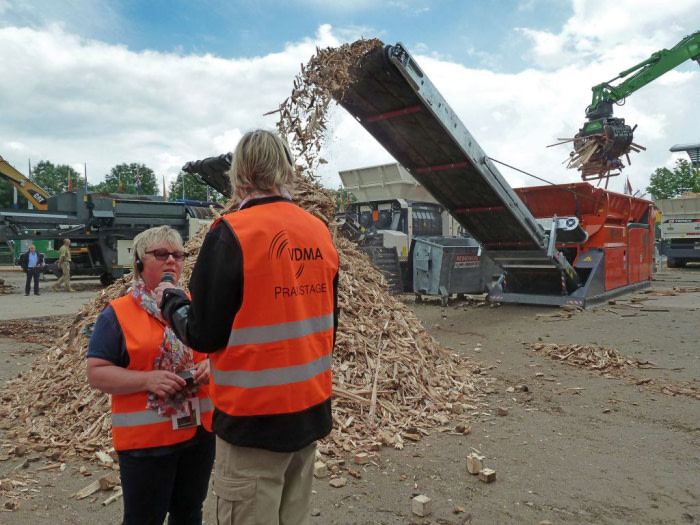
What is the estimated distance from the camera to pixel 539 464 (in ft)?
11.7

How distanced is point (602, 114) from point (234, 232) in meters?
15.6

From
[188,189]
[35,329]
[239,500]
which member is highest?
[188,189]

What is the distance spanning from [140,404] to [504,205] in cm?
756

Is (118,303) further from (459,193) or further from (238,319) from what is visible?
(459,193)

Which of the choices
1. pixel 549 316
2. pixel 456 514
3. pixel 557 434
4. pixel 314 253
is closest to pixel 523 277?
pixel 549 316

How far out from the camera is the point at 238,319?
159 centimetres

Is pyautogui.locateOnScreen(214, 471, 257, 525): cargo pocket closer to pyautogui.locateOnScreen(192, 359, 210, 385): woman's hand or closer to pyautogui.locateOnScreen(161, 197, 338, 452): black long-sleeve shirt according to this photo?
pyautogui.locateOnScreen(161, 197, 338, 452): black long-sleeve shirt

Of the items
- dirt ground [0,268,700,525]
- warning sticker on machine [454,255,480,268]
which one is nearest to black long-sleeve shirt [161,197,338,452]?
dirt ground [0,268,700,525]

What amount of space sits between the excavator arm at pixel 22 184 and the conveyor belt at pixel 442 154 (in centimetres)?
1624

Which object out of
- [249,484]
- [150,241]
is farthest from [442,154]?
[249,484]

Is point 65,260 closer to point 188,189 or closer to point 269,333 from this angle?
point 269,333

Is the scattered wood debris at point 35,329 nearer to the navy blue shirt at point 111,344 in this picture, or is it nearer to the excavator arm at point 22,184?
the navy blue shirt at point 111,344

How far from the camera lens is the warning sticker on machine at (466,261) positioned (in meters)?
11.2

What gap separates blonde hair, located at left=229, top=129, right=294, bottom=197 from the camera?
68.1 inches
